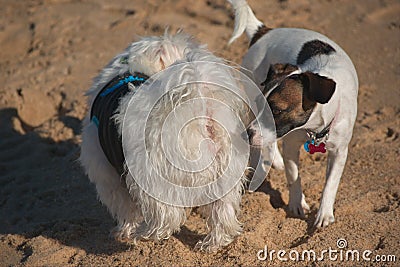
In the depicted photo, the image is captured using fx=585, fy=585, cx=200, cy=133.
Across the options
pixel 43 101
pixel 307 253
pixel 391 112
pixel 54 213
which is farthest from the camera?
pixel 43 101

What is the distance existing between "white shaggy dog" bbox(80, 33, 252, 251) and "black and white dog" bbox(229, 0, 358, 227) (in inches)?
22.5

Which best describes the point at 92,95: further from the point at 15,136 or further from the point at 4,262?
the point at 15,136

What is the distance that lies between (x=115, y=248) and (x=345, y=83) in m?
2.17

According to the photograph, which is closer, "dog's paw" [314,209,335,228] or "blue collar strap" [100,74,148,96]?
"blue collar strap" [100,74,148,96]

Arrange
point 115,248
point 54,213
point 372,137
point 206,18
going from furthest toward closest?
point 206,18 → point 372,137 → point 54,213 → point 115,248

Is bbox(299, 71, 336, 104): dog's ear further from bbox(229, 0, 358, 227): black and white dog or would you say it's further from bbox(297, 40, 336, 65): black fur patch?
bbox(297, 40, 336, 65): black fur patch

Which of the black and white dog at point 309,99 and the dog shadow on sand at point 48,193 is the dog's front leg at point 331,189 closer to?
the black and white dog at point 309,99

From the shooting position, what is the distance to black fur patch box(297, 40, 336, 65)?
15.6 ft

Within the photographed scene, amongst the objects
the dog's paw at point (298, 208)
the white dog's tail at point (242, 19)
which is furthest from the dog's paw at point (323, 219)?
the white dog's tail at point (242, 19)

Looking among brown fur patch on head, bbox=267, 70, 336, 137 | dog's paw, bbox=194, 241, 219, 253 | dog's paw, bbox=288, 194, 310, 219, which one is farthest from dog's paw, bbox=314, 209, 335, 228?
dog's paw, bbox=194, 241, 219, 253

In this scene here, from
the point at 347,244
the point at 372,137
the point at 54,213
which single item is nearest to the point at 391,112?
the point at 372,137

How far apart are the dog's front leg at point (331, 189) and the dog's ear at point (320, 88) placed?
69cm

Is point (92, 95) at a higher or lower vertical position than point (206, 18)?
higher

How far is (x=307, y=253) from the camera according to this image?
13.7 feet
